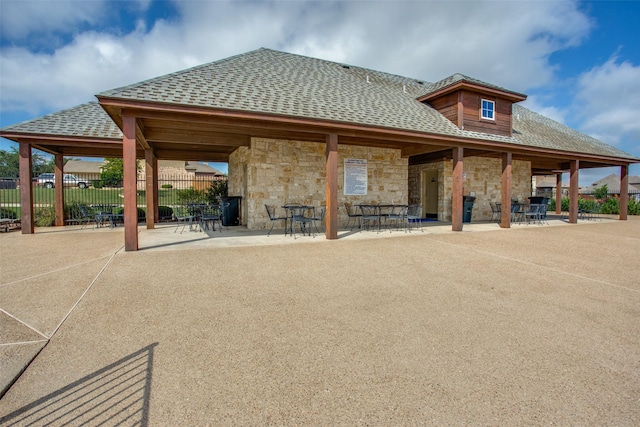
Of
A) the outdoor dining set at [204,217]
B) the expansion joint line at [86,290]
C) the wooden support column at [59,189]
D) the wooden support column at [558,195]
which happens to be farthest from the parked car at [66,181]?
the wooden support column at [558,195]

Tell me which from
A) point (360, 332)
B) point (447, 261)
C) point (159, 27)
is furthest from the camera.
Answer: point (159, 27)

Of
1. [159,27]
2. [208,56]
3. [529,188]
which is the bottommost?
[529,188]

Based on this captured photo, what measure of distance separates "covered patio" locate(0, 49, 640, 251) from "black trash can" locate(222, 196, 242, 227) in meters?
0.46

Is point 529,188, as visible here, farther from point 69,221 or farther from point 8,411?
point 69,221

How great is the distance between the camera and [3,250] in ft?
22.8

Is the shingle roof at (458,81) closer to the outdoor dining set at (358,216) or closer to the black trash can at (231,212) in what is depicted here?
the outdoor dining set at (358,216)

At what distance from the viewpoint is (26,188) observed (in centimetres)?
964

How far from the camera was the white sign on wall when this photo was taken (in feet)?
36.4

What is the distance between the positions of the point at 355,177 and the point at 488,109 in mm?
5832

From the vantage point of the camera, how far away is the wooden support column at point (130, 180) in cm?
638

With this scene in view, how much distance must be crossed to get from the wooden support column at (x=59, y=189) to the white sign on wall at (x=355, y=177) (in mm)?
10163

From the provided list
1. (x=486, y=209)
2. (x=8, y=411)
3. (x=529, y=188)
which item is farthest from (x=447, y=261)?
(x=529, y=188)

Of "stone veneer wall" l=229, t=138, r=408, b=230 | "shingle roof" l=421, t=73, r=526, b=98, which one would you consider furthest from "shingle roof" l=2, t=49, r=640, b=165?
"stone veneer wall" l=229, t=138, r=408, b=230

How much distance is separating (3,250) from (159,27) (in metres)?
11.4
